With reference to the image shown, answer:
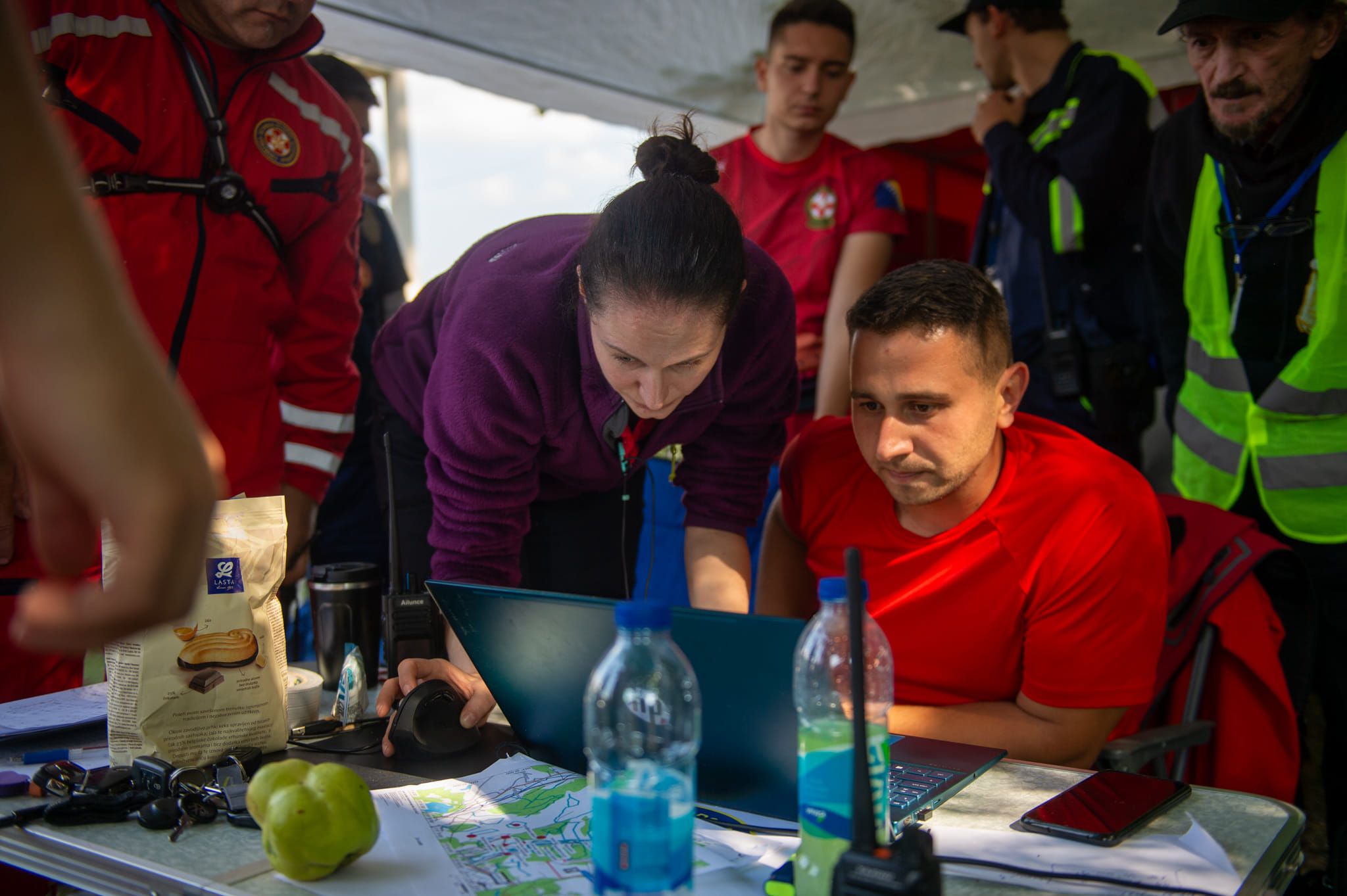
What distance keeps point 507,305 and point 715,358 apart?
1.08ft

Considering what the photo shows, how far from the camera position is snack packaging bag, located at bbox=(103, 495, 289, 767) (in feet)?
3.69

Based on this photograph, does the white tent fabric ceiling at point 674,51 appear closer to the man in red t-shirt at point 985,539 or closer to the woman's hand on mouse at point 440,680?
the man in red t-shirt at point 985,539

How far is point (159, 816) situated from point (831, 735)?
2.16 feet

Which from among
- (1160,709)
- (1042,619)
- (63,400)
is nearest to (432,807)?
(63,400)

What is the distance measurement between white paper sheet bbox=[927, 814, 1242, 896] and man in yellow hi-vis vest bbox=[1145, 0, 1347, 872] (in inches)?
39.9

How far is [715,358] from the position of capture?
154 centimetres

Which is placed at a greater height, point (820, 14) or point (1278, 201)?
point (820, 14)

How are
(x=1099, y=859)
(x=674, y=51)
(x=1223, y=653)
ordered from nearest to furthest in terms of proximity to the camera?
(x=1099, y=859)
(x=1223, y=653)
(x=674, y=51)

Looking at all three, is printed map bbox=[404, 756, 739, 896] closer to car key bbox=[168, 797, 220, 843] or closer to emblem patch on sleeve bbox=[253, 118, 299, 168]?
car key bbox=[168, 797, 220, 843]

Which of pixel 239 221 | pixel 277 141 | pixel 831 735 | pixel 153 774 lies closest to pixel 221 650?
pixel 153 774

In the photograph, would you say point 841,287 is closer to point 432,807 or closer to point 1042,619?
point 1042,619

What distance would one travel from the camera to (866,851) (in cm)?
66

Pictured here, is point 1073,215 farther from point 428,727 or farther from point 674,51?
point 428,727

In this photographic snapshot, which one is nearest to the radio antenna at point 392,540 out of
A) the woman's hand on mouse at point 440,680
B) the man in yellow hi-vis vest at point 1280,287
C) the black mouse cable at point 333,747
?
the woman's hand on mouse at point 440,680
